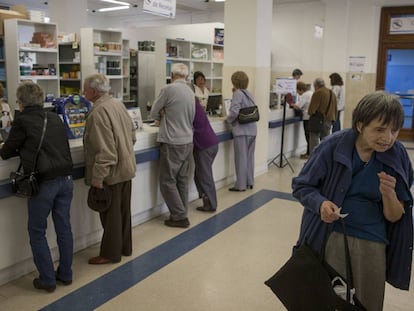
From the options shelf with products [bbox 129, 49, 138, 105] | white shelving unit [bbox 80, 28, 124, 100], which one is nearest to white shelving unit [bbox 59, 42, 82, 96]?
white shelving unit [bbox 80, 28, 124, 100]

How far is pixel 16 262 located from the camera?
317cm

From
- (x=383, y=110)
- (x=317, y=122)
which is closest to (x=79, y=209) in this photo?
(x=383, y=110)

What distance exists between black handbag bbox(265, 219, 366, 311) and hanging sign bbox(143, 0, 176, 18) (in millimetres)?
3473

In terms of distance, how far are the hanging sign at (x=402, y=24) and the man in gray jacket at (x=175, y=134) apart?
828 cm

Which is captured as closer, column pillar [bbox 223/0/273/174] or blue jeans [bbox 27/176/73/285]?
blue jeans [bbox 27/176/73/285]

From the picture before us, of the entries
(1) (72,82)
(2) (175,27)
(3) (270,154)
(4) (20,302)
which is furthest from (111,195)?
(2) (175,27)

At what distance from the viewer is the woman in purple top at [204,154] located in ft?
14.9

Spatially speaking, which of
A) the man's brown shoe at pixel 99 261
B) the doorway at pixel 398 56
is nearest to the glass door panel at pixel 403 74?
the doorway at pixel 398 56

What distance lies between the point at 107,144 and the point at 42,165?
1.80 feet

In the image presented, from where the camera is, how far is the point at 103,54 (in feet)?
27.4

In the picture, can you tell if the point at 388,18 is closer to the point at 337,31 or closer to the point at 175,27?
the point at 337,31

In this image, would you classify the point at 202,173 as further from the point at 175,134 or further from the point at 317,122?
the point at 317,122

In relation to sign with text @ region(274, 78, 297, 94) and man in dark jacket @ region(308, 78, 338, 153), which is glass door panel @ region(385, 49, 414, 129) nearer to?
man in dark jacket @ region(308, 78, 338, 153)

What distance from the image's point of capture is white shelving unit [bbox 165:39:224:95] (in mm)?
9609
